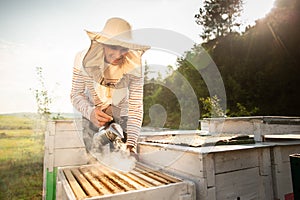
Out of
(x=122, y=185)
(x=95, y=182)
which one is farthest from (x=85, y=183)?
(x=122, y=185)

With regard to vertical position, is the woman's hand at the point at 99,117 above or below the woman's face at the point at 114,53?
below

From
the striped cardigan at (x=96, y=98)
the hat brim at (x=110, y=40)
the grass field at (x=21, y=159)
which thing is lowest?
the grass field at (x=21, y=159)

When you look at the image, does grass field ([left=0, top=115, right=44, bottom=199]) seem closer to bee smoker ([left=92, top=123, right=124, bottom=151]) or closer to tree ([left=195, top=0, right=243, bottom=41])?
bee smoker ([left=92, top=123, right=124, bottom=151])

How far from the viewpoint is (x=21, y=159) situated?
10.6 feet

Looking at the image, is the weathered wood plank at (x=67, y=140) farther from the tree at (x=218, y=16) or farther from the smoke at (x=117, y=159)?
the tree at (x=218, y=16)

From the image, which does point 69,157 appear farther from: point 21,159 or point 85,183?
point 85,183

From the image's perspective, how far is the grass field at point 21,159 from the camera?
2885 millimetres

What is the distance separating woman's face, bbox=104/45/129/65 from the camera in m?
1.61

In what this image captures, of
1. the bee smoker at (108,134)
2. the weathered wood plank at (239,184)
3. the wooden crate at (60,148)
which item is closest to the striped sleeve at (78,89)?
the bee smoker at (108,134)

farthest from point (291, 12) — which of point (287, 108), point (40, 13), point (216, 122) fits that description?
point (40, 13)

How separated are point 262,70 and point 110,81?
8.87 meters

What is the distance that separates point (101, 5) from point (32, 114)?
2146 millimetres

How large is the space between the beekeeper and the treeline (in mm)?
4425

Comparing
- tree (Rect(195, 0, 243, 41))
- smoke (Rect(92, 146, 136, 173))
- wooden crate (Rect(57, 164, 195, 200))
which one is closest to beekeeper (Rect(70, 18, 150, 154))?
smoke (Rect(92, 146, 136, 173))
